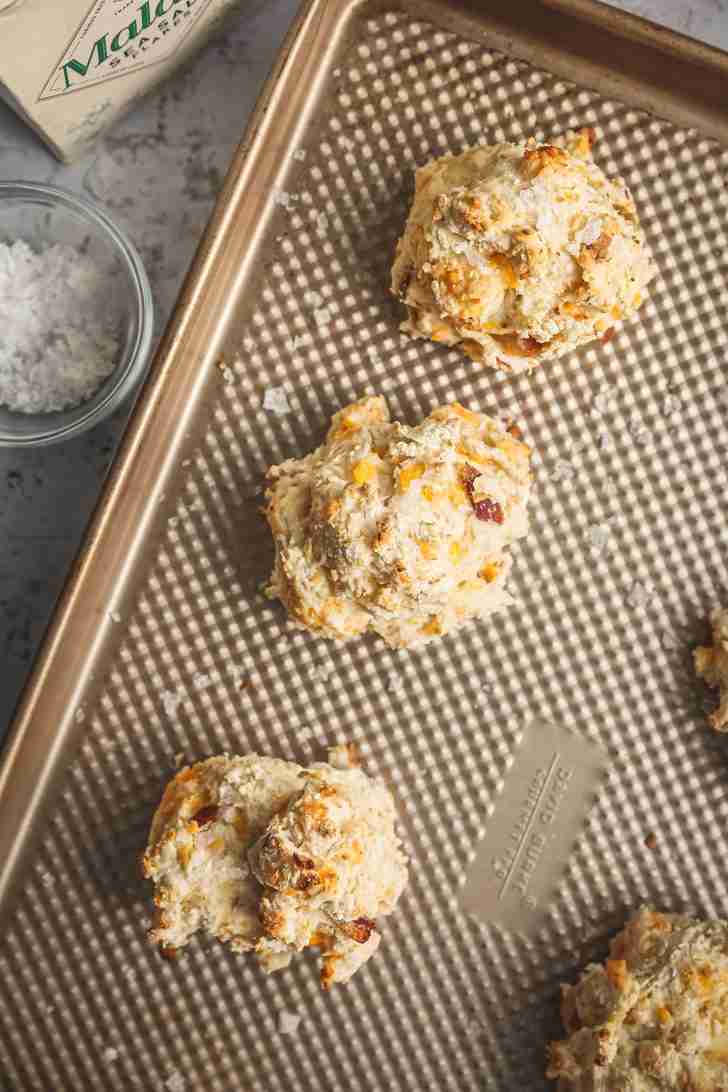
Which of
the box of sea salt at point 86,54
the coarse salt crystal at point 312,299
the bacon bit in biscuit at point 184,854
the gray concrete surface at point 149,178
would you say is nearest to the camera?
the box of sea salt at point 86,54

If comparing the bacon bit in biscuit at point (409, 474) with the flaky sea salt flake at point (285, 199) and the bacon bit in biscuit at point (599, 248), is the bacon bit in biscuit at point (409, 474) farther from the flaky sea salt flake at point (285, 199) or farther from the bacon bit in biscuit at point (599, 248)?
the flaky sea salt flake at point (285, 199)

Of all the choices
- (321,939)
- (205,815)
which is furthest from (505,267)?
(321,939)

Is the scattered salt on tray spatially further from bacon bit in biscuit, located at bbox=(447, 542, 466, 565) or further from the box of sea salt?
bacon bit in biscuit, located at bbox=(447, 542, 466, 565)

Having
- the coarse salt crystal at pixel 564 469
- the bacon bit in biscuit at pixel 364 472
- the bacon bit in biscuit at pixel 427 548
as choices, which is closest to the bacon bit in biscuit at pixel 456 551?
the bacon bit in biscuit at pixel 427 548

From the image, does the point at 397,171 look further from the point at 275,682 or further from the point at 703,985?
the point at 703,985

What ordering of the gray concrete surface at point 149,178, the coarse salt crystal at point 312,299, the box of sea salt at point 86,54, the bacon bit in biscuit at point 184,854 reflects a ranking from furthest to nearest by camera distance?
the gray concrete surface at point 149,178 → the coarse salt crystal at point 312,299 → the bacon bit in biscuit at point 184,854 → the box of sea salt at point 86,54

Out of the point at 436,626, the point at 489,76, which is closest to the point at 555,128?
the point at 489,76

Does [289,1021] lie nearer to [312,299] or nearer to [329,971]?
[329,971]
